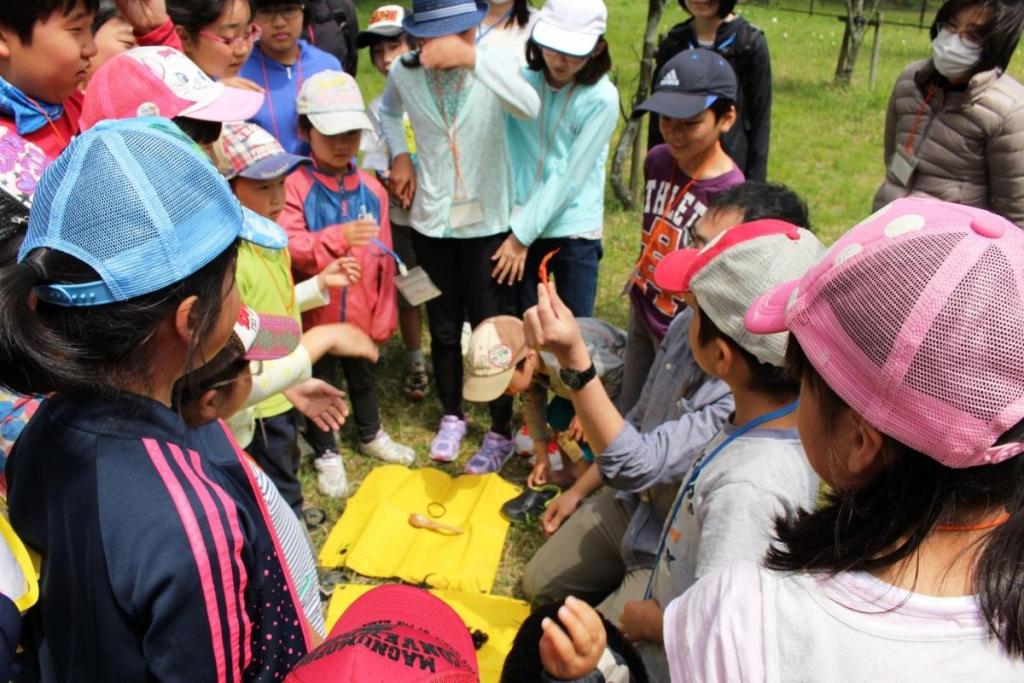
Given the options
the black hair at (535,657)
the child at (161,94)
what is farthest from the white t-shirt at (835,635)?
the child at (161,94)

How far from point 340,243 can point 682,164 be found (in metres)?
1.45

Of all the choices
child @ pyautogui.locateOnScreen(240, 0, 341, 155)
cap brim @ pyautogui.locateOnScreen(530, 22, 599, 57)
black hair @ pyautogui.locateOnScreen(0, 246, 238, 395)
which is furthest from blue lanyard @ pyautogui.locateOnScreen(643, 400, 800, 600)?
child @ pyautogui.locateOnScreen(240, 0, 341, 155)

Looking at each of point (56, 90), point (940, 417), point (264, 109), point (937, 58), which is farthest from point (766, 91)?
point (940, 417)

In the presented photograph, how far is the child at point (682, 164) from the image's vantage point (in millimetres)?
2891

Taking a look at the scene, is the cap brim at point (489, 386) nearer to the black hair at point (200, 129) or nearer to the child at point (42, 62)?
the black hair at point (200, 129)

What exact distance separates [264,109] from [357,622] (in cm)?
282

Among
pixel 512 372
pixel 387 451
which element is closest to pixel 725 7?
pixel 512 372

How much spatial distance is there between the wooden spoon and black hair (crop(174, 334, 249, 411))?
1669mm

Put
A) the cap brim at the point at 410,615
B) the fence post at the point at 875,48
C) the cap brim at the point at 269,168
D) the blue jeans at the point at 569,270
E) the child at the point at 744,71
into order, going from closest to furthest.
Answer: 1. the cap brim at the point at 410,615
2. the cap brim at the point at 269,168
3. the blue jeans at the point at 569,270
4. the child at the point at 744,71
5. the fence post at the point at 875,48

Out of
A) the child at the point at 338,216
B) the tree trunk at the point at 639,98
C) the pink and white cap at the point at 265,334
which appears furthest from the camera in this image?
the tree trunk at the point at 639,98

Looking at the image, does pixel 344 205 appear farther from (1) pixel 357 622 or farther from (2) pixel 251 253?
(1) pixel 357 622

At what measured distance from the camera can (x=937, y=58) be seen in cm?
325

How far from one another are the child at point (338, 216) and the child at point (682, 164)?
117 cm

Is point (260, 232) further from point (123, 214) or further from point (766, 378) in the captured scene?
point (766, 378)
